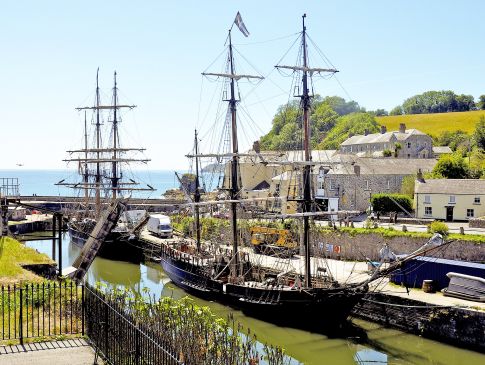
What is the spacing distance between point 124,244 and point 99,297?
32.5 m

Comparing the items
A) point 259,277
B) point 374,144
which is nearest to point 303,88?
point 259,277

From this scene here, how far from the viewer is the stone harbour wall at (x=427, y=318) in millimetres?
22453

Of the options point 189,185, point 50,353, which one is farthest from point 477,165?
point 50,353

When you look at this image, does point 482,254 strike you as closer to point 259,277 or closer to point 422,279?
point 422,279

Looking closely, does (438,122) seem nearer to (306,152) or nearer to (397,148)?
(397,148)

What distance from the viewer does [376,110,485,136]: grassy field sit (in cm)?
12388

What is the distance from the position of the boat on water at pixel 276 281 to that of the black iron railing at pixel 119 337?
487 inches

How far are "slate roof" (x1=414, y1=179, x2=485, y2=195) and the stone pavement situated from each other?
37792 mm

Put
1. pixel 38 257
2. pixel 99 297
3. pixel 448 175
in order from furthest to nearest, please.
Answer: pixel 448 175
pixel 38 257
pixel 99 297

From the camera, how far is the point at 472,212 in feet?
150

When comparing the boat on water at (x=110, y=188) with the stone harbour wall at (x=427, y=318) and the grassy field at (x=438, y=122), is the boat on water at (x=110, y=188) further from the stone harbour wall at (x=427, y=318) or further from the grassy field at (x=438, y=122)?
the grassy field at (x=438, y=122)

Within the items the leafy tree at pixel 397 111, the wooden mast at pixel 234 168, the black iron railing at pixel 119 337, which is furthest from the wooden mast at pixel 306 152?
the leafy tree at pixel 397 111

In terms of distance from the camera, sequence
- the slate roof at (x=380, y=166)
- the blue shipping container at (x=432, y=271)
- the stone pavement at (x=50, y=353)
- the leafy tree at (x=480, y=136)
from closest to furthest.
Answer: the stone pavement at (x=50, y=353)
the blue shipping container at (x=432, y=271)
the slate roof at (x=380, y=166)
the leafy tree at (x=480, y=136)

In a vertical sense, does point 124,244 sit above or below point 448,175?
below
